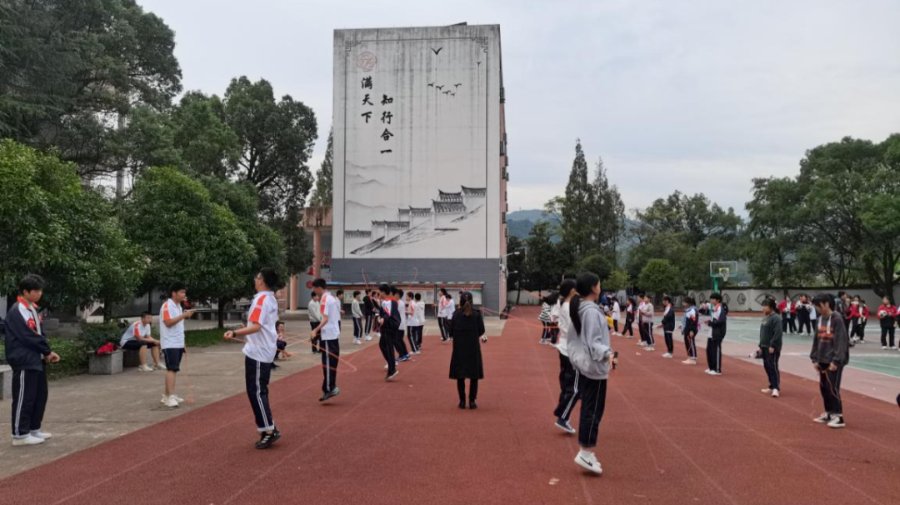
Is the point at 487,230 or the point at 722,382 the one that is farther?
the point at 487,230

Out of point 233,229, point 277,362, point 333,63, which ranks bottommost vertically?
point 277,362

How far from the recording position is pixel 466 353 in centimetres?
868

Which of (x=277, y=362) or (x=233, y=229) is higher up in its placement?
(x=233, y=229)

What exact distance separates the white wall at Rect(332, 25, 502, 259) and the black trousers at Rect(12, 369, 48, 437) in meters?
33.4

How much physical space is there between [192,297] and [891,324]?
71.3 feet

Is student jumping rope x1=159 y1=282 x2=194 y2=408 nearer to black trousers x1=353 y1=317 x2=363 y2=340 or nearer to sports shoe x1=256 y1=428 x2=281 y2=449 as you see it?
sports shoe x1=256 y1=428 x2=281 y2=449

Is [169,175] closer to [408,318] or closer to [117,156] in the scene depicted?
[117,156]

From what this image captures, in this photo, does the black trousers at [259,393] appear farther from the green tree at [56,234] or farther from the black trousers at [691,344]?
the black trousers at [691,344]

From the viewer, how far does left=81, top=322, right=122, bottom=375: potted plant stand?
12.2 m

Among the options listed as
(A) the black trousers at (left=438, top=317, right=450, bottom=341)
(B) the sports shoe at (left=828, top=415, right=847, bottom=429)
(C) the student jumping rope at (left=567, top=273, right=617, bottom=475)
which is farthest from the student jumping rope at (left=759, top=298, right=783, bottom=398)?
(A) the black trousers at (left=438, top=317, right=450, bottom=341)

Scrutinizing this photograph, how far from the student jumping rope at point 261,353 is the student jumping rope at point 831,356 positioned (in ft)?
21.1

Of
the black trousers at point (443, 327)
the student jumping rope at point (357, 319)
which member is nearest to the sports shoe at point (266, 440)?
the student jumping rope at point (357, 319)

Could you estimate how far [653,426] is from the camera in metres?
7.52

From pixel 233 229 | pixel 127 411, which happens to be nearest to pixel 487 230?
pixel 233 229
